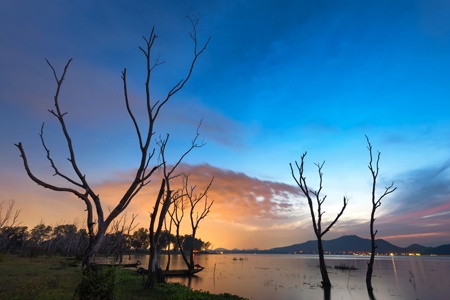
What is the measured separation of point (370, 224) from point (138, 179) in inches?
963

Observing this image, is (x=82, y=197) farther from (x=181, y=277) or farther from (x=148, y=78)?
(x=181, y=277)

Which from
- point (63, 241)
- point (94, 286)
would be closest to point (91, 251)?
point (94, 286)

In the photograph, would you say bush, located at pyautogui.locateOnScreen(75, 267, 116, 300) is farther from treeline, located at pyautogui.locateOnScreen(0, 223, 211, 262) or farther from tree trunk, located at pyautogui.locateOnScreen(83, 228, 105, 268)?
treeline, located at pyautogui.locateOnScreen(0, 223, 211, 262)

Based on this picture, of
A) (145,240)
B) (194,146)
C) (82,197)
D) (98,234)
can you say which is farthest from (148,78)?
(145,240)

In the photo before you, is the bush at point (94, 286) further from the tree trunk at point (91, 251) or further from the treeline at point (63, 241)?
the treeline at point (63, 241)

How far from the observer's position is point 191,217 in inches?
1523

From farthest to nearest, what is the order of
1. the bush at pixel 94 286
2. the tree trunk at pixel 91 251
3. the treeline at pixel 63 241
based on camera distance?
the treeline at pixel 63 241
the tree trunk at pixel 91 251
the bush at pixel 94 286

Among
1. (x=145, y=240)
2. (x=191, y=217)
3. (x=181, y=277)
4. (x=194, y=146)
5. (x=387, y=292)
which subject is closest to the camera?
(x=194, y=146)

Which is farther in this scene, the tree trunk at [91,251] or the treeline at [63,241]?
the treeline at [63,241]

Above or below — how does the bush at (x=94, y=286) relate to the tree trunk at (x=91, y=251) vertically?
below

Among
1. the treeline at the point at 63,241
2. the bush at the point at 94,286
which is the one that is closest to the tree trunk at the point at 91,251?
the bush at the point at 94,286

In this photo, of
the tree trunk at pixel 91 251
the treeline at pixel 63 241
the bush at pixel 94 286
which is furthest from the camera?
the treeline at pixel 63 241

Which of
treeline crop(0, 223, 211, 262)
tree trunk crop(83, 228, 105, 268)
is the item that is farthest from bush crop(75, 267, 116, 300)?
treeline crop(0, 223, 211, 262)

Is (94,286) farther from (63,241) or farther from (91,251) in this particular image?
(63,241)
